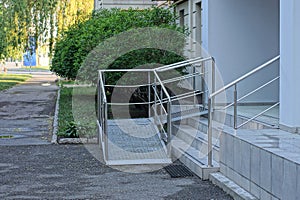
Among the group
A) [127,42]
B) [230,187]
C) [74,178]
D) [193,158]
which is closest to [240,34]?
[127,42]

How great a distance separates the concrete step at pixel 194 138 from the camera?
920 centimetres

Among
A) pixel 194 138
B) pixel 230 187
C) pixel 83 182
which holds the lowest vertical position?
pixel 83 182

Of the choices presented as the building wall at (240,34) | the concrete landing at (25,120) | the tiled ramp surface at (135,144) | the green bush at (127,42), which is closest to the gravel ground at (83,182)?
the tiled ramp surface at (135,144)

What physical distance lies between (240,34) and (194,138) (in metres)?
3.52

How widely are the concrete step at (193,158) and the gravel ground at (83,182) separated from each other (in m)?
0.15

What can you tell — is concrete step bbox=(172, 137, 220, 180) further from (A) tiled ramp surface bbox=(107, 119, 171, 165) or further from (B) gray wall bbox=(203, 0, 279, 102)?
(B) gray wall bbox=(203, 0, 279, 102)

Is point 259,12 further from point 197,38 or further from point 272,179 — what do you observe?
point 272,179

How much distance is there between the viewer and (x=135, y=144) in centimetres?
1104

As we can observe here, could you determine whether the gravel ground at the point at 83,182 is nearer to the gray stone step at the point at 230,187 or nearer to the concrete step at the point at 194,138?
the gray stone step at the point at 230,187

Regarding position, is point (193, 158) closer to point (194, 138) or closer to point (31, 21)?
point (194, 138)

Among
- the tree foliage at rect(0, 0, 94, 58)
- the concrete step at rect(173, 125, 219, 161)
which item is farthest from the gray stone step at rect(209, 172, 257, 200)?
the tree foliage at rect(0, 0, 94, 58)

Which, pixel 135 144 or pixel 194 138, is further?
pixel 135 144

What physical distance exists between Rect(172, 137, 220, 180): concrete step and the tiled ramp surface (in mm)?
210

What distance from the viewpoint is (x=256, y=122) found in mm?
9055
